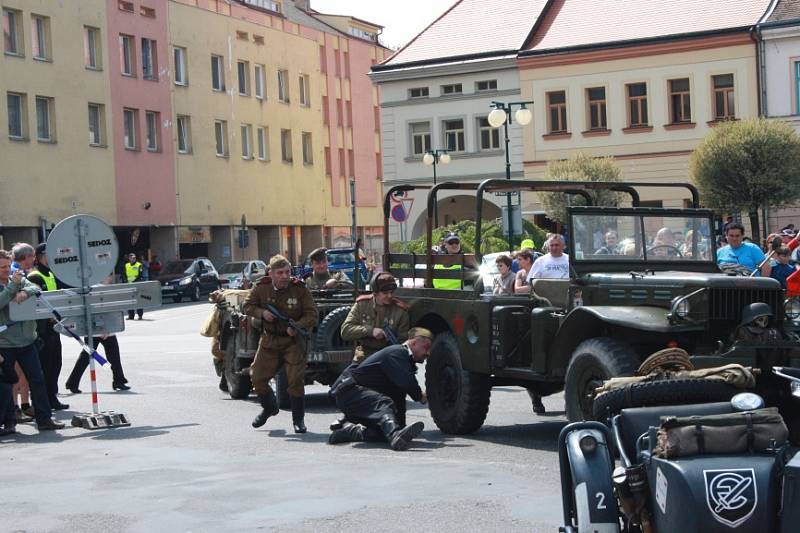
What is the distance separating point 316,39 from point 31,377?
62.8 metres

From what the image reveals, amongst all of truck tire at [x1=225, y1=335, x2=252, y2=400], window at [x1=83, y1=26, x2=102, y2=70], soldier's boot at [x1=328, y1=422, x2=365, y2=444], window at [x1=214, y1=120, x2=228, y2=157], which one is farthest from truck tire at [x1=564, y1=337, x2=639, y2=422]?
window at [x1=214, y1=120, x2=228, y2=157]

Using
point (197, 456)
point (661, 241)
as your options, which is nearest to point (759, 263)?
point (661, 241)

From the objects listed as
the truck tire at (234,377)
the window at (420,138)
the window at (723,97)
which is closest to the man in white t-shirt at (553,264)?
the truck tire at (234,377)

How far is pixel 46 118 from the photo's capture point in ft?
177

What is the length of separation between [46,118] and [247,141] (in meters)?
15.3

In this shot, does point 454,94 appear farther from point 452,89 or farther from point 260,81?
point 260,81

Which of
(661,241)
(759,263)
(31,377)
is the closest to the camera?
(661,241)

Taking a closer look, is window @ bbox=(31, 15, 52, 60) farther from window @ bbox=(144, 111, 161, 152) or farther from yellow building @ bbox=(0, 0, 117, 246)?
window @ bbox=(144, 111, 161, 152)

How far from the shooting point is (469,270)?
13344 millimetres

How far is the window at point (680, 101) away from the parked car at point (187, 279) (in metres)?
18.1

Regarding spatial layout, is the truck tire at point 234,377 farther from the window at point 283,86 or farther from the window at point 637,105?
the window at point 283,86

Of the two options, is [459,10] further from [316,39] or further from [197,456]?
[197,456]

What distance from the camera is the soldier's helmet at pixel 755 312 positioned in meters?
10.6

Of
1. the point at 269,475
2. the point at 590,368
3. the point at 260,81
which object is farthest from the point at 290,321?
the point at 260,81
